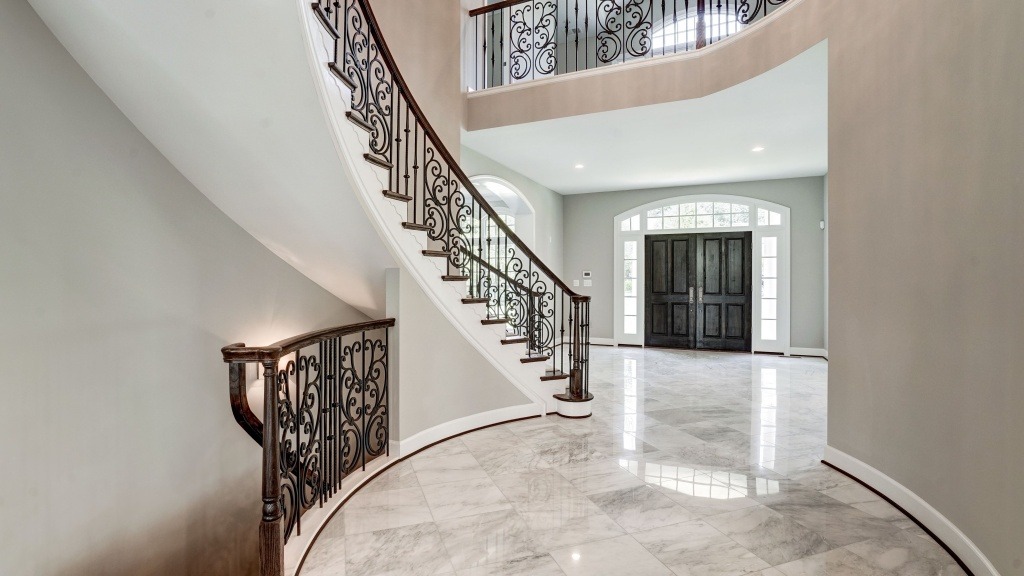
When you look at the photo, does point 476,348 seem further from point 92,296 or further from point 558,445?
point 92,296

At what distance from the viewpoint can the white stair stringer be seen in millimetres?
2568

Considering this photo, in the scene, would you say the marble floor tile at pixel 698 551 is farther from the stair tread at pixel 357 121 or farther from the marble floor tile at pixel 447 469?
the stair tread at pixel 357 121

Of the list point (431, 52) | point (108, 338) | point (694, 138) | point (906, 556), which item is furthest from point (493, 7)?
point (906, 556)

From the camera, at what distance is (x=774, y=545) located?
→ 7.52 ft

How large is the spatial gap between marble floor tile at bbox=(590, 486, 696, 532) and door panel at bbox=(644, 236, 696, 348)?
6297 mm

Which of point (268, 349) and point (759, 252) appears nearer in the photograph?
point (268, 349)

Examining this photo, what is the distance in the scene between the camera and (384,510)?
267 centimetres

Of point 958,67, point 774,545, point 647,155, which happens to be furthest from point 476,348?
point 647,155

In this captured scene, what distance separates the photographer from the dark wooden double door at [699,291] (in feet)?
27.7

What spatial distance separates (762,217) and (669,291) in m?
1.94

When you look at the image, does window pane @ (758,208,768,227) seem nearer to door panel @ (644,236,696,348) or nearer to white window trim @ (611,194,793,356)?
white window trim @ (611,194,793,356)

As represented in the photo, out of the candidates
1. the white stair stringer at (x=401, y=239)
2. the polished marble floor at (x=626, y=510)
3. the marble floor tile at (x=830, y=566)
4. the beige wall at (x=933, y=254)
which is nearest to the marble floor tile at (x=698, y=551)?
the polished marble floor at (x=626, y=510)

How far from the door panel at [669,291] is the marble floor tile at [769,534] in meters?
6.39

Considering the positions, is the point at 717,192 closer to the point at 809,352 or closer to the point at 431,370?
the point at 809,352
